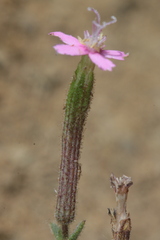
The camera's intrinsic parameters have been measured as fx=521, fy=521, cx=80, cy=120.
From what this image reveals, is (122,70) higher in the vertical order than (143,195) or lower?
higher

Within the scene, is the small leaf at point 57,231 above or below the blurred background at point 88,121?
below

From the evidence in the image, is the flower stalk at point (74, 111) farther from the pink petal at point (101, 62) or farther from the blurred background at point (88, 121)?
the blurred background at point (88, 121)

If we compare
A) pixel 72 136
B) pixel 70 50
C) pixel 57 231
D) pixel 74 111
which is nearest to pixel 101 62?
pixel 70 50

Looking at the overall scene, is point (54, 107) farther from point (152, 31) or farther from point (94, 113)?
point (152, 31)

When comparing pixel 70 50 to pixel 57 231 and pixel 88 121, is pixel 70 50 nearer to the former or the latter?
pixel 57 231

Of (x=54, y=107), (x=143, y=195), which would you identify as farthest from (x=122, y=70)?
(x=143, y=195)

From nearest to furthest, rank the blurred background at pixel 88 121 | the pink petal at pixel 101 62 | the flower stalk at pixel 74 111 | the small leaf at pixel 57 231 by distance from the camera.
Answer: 1. the pink petal at pixel 101 62
2. the flower stalk at pixel 74 111
3. the small leaf at pixel 57 231
4. the blurred background at pixel 88 121

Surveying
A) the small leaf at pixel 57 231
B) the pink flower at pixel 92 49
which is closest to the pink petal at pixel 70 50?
the pink flower at pixel 92 49
